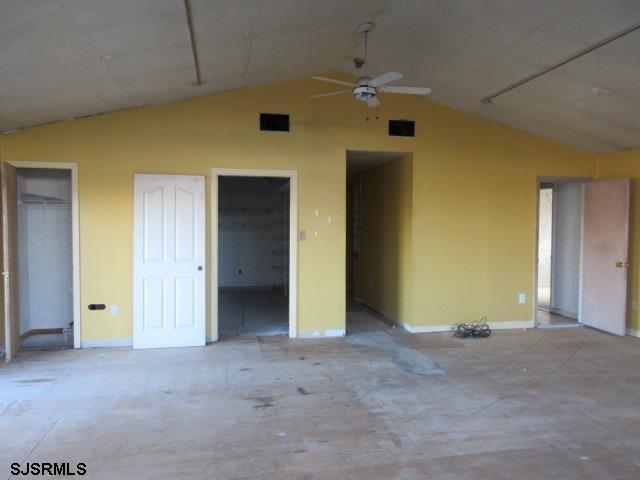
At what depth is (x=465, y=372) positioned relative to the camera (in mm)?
4262

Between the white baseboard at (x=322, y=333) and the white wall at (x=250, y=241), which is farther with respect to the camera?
the white wall at (x=250, y=241)

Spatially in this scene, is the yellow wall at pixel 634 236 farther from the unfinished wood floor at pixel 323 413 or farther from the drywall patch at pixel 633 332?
the unfinished wood floor at pixel 323 413

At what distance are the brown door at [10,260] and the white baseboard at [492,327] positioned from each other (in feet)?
14.8

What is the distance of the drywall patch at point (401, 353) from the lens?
4.33 m

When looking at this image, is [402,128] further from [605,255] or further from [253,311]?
[253,311]

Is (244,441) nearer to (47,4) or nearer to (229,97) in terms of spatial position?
(47,4)

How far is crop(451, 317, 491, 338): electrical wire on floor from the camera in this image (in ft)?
18.4

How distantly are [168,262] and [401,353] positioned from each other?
281 cm

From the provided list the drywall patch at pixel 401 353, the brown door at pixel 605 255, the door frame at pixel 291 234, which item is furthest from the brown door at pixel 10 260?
the brown door at pixel 605 255

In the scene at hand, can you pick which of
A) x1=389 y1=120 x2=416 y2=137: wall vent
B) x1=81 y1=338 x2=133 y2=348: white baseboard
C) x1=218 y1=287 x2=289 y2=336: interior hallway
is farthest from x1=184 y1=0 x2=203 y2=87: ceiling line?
x1=218 y1=287 x2=289 y2=336: interior hallway

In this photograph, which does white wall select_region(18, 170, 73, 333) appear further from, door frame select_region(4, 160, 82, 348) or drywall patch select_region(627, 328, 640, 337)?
drywall patch select_region(627, 328, 640, 337)

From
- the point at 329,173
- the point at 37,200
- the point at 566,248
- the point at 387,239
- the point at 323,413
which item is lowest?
the point at 323,413

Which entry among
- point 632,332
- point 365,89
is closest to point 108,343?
point 365,89

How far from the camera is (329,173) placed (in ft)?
18.2
